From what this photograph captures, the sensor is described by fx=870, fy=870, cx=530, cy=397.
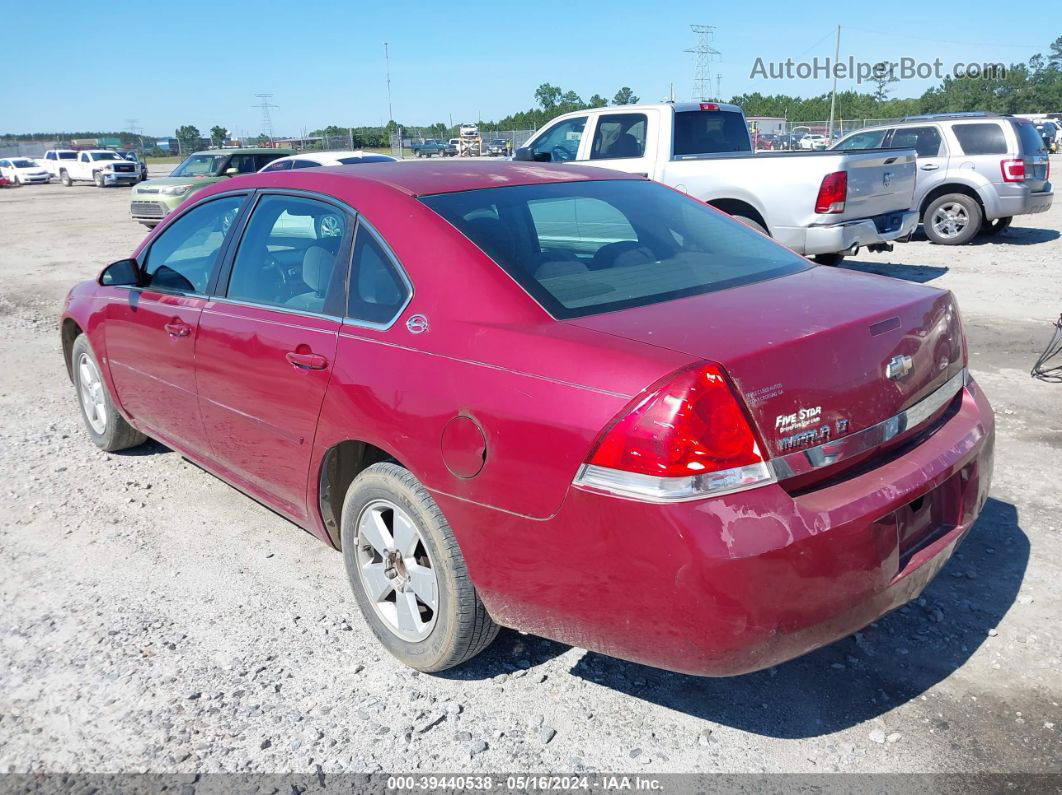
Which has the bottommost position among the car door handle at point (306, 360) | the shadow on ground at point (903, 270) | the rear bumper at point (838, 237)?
the shadow on ground at point (903, 270)

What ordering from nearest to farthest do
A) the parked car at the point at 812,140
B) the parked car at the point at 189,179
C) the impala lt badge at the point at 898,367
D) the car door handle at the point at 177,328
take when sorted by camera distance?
the impala lt badge at the point at 898,367 < the car door handle at the point at 177,328 < the parked car at the point at 189,179 < the parked car at the point at 812,140

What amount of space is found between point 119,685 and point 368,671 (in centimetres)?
86

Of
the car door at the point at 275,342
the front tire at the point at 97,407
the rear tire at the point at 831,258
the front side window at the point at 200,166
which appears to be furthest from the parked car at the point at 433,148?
the car door at the point at 275,342

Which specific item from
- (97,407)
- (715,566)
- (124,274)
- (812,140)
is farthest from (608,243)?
(812,140)

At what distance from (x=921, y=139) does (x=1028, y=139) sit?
1.42 m

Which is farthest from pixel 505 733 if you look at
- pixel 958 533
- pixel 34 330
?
pixel 34 330

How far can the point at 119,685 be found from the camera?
3.02 m

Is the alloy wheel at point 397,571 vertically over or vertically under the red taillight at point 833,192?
under

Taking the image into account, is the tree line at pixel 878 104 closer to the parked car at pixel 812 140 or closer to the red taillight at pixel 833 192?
the parked car at pixel 812 140

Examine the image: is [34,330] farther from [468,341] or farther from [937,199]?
[937,199]

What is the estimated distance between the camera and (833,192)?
8484mm

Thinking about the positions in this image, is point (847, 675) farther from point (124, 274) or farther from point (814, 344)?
point (124, 274)

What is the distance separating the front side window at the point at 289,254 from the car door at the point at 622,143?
22.0 feet

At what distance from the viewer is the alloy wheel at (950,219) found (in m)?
13.0
